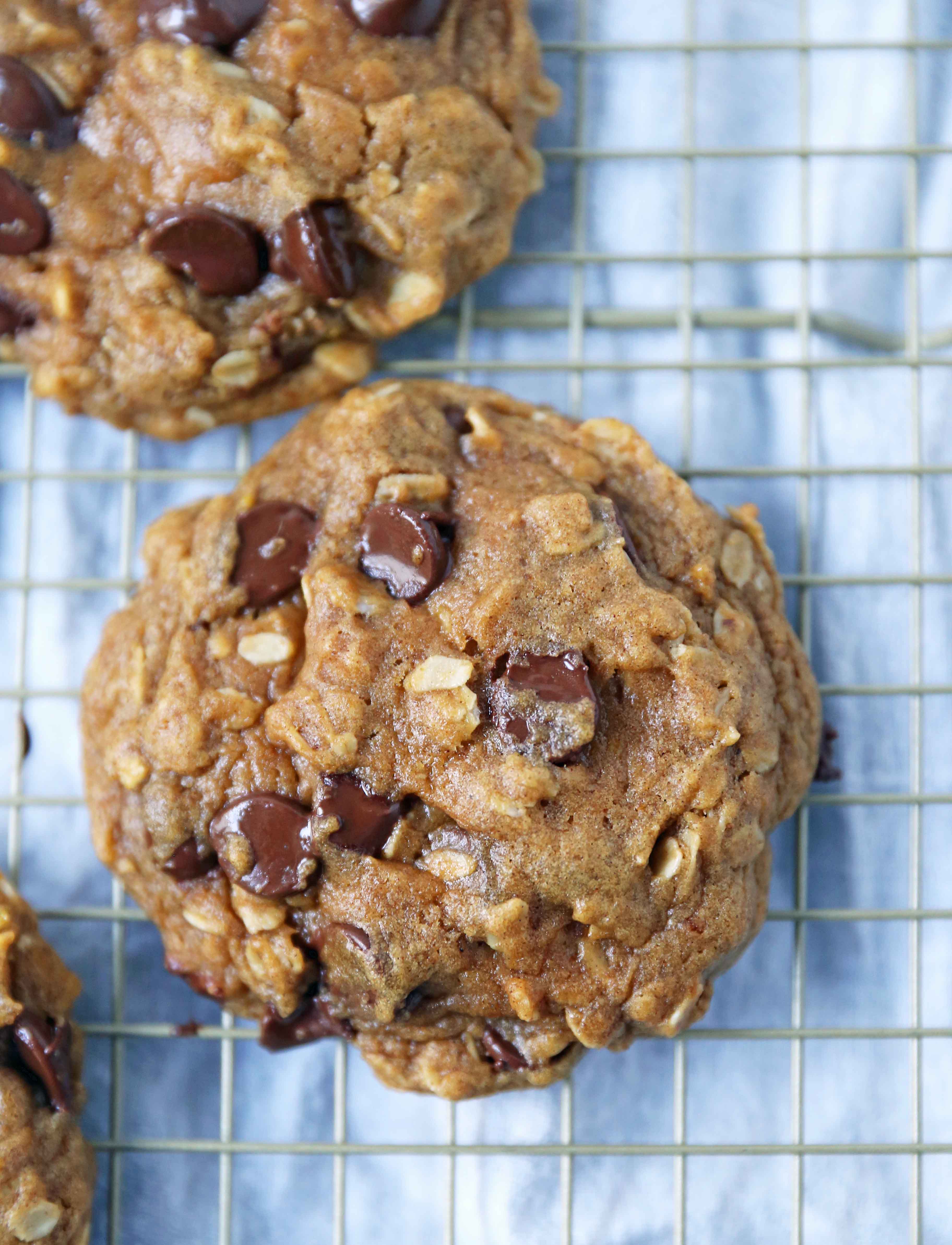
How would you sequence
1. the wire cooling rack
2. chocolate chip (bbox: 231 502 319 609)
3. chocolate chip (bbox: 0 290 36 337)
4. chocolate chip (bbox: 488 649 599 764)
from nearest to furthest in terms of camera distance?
chocolate chip (bbox: 488 649 599 764) → chocolate chip (bbox: 231 502 319 609) → chocolate chip (bbox: 0 290 36 337) → the wire cooling rack

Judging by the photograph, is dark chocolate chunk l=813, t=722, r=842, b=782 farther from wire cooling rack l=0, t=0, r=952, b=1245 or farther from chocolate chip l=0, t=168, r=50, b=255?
chocolate chip l=0, t=168, r=50, b=255

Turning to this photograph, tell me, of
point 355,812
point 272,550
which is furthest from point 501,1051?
point 272,550

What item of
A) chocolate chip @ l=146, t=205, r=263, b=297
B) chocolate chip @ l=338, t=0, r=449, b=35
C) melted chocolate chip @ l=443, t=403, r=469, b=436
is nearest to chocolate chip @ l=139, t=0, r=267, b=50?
chocolate chip @ l=338, t=0, r=449, b=35

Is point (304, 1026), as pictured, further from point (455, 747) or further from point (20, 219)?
point (20, 219)

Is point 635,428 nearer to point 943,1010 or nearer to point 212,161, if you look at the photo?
point 212,161

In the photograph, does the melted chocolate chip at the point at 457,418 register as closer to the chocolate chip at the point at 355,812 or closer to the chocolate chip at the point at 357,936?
the chocolate chip at the point at 355,812
